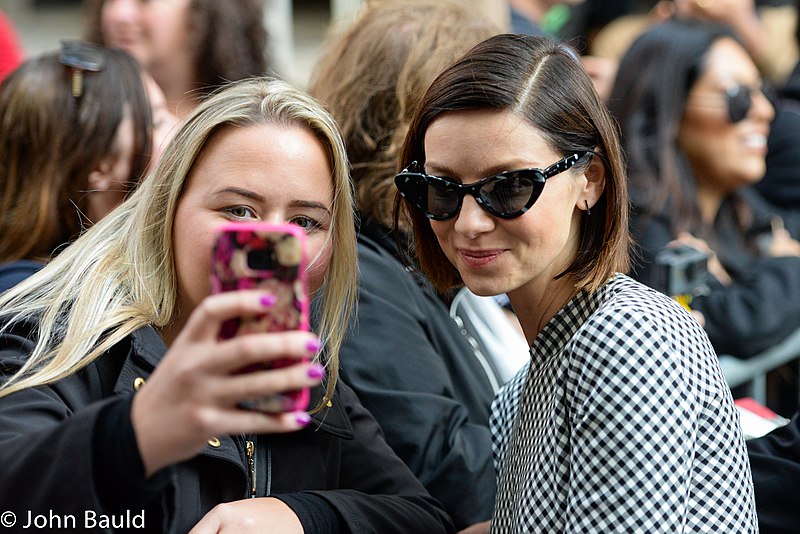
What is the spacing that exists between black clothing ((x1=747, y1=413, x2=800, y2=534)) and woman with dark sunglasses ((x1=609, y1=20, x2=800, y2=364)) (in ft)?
5.36

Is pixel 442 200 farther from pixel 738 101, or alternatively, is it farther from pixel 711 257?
pixel 738 101

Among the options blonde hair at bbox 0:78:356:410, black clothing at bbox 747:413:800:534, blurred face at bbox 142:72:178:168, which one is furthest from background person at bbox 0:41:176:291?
black clothing at bbox 747:413:800:534

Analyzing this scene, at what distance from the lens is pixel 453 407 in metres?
2.66

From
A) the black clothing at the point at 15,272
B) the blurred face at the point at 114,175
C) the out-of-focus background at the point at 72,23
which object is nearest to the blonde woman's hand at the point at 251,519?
the black clothing at the point at 15,272

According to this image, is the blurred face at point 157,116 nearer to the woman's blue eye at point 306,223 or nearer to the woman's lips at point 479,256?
the woman's blue eye at point 306,223

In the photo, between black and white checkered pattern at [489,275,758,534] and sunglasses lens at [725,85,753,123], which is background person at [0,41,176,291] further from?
sunglasses lens at [725,85,753,123]

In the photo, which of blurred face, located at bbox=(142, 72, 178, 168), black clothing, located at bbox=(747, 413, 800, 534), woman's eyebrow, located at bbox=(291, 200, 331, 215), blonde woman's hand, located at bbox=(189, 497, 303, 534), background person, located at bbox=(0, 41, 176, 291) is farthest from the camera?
blurred face, located at bbox=(142, 72, 178, 168)

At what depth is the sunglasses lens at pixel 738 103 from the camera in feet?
13.9

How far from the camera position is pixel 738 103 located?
4238 mm

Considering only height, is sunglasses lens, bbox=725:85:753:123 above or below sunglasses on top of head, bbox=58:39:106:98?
below

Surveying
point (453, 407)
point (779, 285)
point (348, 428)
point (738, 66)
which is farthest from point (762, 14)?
point (348, 428)

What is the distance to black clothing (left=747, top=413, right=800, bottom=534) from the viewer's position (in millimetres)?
2305

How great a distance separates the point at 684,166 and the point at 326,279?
248cm

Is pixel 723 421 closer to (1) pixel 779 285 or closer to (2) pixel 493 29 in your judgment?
(2) pixel 493 29
